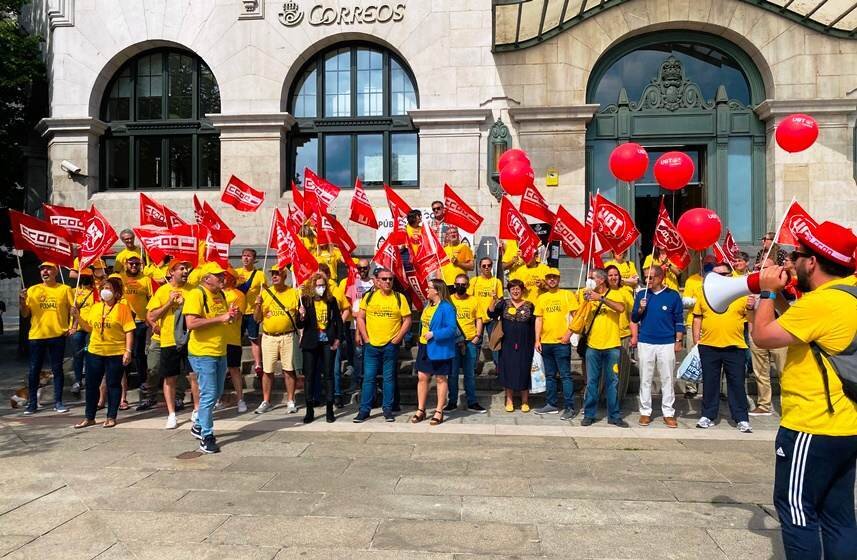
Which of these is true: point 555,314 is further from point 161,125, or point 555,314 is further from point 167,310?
point 161,125

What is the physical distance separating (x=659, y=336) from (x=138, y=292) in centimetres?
807

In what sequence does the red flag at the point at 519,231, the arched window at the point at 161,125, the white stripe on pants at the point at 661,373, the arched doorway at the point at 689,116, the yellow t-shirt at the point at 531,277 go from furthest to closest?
the arched window at the point at 161,125 < the arched doorway at the point at 689,116 < the red flag at the point at 519,231 < the yellow t-shirt at the point at 531,277 < the white stripe on pants at the point at 661,373

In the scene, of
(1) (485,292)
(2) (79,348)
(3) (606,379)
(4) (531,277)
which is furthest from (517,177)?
(2) (79,348)

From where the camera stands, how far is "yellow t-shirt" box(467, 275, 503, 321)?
9773mm

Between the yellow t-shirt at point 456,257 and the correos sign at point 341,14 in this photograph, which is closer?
the yellow t-shirt at point 456,257

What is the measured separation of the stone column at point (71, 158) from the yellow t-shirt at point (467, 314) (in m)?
11.1

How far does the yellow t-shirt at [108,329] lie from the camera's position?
8227 mm

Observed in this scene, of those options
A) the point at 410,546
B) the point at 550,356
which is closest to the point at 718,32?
the point at 550,356

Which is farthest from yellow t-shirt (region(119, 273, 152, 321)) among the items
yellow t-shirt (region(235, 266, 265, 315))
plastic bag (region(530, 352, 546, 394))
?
plastic bag (region(530, 352, 546, 394))

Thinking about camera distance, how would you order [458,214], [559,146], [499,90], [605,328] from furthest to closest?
[499,90]
[559,146]
[458,214]
[605,328]

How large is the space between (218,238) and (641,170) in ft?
23.3

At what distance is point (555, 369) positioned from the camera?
29.7ft

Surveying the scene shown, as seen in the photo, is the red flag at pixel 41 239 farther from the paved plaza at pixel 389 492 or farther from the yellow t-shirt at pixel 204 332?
the yellow t-shirt at pixel 204 332

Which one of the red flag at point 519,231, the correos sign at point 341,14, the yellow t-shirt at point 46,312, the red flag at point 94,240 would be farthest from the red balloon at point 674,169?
the yellow t-shirt at point 46,312
